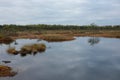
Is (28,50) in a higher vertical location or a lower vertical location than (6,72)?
higher

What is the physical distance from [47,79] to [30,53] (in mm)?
20267

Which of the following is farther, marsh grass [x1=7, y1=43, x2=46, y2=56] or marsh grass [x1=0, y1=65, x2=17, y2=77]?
marsh grass [x1=7, y1=43, x2=46, y2=56]

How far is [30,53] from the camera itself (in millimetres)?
47594

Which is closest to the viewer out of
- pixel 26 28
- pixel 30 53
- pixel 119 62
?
pixel 119 62

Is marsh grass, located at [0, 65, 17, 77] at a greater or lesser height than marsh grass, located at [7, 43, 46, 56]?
lesser

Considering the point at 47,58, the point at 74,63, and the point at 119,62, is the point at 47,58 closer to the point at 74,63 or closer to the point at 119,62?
the point at 74,63

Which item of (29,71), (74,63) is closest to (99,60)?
(74,63)

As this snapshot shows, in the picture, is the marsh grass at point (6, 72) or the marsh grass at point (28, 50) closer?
the marsh grass at point (6, 72)

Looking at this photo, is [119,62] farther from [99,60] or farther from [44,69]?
[44,69]

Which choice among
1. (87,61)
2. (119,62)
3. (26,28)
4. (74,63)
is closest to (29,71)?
(74,63)

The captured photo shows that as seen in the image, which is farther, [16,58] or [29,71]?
[16,58]

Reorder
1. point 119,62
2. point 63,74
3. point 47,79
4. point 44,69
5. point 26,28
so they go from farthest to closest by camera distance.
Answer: point 26,28 → point 119,62 → point 44,69 → point 63,74 → point 47,79

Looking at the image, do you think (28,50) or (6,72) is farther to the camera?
(28,50)

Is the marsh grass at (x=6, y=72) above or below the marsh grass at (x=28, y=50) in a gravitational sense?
below
